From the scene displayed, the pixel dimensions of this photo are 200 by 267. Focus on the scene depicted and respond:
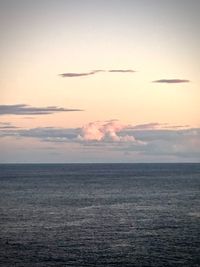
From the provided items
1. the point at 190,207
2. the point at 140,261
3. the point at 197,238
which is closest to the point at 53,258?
the point at 140,261

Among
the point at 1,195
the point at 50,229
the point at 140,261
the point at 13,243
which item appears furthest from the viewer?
the point at 1,195

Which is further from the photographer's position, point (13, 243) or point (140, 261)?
point (13, 243)

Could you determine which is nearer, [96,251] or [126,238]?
[96,251]

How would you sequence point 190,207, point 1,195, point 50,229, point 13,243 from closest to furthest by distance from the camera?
point 13,243
point 50,229
point 190,207
point 1,195

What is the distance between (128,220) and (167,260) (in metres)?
39.5

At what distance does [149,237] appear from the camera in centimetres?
9844

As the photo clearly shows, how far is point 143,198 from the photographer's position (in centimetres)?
16925

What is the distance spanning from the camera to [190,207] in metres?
142

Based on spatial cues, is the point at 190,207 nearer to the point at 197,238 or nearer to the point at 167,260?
the point at 197,238

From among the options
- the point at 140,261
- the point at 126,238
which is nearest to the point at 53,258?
the point at 140,261

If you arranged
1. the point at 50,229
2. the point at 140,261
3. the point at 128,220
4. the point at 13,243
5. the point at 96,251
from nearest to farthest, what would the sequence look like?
the point at 140,261 < the point at 96,251 < the point at 13,243 < the point at 50,229 < the point at 128,220

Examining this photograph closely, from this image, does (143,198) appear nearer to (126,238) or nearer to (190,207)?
(190,207)

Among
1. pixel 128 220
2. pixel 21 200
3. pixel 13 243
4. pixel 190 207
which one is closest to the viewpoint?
pixel 13 243

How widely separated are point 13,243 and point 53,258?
1383 centimetres
